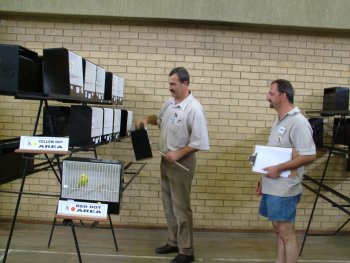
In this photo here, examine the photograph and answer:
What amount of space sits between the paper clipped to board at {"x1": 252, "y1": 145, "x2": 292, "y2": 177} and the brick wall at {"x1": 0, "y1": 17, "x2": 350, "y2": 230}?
1504 millimetres

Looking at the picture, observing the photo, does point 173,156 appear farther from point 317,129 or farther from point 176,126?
point 317,129

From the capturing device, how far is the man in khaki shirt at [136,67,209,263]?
9.86 ft

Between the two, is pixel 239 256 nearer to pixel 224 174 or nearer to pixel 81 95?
pixel 224 174

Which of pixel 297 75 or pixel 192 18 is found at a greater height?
pixel 192 18

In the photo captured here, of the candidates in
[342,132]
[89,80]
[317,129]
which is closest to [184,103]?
→ [89,80]

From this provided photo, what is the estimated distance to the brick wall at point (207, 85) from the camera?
13.2 ft

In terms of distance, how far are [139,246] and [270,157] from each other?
177 centimetres

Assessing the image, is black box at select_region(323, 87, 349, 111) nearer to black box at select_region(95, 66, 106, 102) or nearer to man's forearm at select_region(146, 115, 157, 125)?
man's forearm at select_region(146, 115, 157, 125)

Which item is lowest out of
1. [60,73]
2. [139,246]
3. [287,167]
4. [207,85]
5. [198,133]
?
[139,246]

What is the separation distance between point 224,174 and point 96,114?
2.03 m

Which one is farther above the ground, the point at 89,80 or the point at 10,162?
the point at 89,80

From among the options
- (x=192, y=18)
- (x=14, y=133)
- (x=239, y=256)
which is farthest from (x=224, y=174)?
(x=14, y=133)

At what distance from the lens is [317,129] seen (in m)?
3.78

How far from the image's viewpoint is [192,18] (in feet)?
12.8
